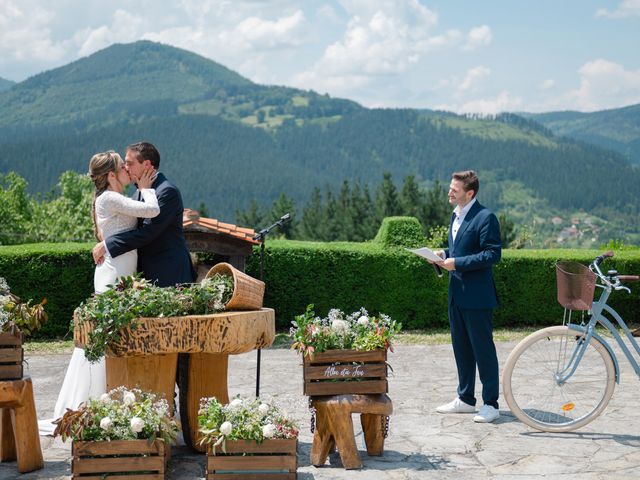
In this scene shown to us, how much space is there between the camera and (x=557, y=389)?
777cm

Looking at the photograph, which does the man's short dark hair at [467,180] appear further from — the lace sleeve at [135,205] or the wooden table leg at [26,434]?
the wooden table leg at [26,434]

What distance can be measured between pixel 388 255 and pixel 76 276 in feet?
15.4

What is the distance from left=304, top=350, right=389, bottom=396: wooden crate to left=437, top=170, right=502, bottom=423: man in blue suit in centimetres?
139

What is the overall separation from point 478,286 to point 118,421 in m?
3.17

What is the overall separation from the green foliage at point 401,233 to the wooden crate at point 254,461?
334 inches

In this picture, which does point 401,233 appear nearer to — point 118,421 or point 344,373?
point 344,373

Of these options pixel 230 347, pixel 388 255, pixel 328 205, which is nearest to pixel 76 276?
pixel 388 255

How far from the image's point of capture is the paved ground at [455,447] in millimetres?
5488

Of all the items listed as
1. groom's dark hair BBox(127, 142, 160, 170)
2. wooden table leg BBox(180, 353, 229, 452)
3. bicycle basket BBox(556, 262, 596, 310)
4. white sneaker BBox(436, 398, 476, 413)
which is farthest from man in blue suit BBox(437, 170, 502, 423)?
groom's dark hair BBox(127, 142, 160, 170)

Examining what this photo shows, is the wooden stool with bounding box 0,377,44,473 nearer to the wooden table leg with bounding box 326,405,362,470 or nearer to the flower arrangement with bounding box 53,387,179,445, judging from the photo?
the flower arrangement with bounding box 53,387,179,445

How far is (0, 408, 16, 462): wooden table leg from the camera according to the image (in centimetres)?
570

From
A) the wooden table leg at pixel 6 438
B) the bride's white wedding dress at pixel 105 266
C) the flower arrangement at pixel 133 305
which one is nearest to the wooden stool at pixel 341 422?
the flower arrangement at pixel 133 305

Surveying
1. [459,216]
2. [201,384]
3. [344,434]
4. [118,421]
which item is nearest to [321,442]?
[344,434]

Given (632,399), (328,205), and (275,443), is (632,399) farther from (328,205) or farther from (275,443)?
(328,205)
